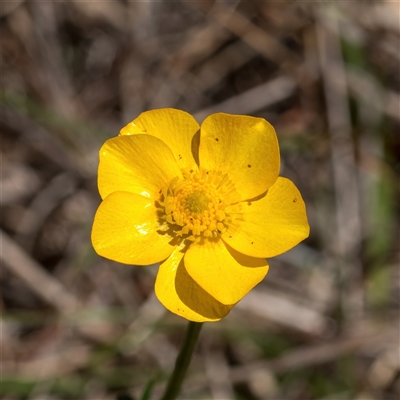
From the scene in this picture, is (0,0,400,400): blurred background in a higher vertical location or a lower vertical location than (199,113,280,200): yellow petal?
lower

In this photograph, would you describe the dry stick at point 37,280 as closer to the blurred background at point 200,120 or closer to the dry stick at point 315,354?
the blurred background at point 200,120

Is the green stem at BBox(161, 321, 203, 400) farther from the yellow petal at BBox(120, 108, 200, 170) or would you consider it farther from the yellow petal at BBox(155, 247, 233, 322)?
the yellow petal at BBox(120, 108, 200, 170)

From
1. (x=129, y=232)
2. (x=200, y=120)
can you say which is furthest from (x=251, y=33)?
(x=129, y=232)

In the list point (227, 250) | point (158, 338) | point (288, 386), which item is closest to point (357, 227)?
point (288, 386)

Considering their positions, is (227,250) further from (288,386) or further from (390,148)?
(390,148)

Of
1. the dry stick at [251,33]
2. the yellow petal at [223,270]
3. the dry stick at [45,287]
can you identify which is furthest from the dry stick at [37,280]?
the dry stick at [251,33]

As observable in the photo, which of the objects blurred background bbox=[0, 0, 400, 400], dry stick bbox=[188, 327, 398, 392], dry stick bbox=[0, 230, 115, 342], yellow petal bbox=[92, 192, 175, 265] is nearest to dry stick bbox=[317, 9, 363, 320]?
blurred background bbox=[0, 0, 400, 400]

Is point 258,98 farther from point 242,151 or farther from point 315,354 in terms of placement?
point 242,151
